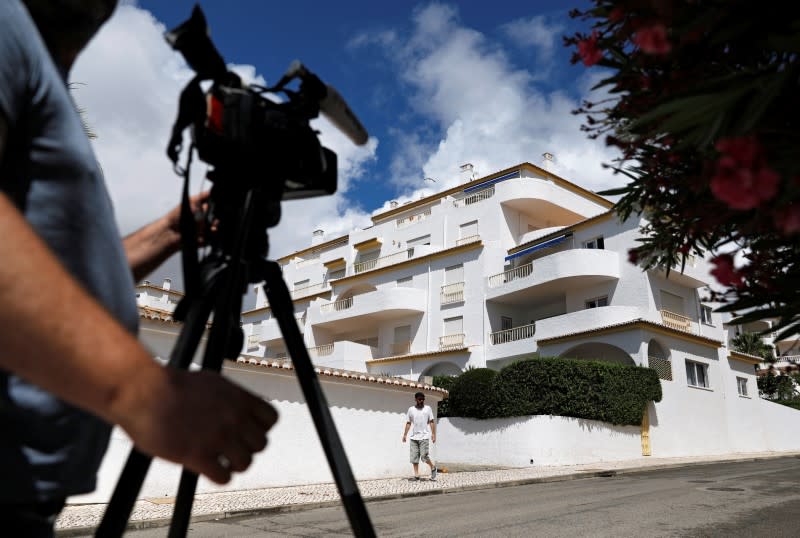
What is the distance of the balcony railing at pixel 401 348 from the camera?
33.9 m

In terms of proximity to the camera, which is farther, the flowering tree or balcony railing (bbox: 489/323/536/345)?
balcony railing (bbox: 489/323/536/345)

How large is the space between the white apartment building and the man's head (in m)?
22.8

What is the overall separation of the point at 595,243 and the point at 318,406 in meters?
28.8

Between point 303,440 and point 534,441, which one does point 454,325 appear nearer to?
point 534,441

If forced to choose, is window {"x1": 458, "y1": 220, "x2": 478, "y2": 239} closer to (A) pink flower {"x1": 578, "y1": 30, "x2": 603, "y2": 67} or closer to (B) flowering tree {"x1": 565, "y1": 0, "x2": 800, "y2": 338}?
(B) flowering tree {"x1": 565, "y1": 0, "x2": 800, "y2": 338}

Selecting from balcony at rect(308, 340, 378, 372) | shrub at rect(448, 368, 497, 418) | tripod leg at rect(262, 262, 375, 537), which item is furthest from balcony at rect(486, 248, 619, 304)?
tripod leg at rect(262, 262, 375, 537)

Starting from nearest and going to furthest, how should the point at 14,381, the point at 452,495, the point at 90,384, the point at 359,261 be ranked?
the point at 90,384, the point at 14,381, the point at 452,495, the point at 359,261

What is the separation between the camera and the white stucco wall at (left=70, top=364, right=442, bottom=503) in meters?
10.2

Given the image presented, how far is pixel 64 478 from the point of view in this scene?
0.96 m

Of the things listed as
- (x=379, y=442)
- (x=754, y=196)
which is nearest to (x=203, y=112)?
(x=754, y=196)

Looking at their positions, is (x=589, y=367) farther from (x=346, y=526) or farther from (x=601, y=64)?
(x=601, y=64)

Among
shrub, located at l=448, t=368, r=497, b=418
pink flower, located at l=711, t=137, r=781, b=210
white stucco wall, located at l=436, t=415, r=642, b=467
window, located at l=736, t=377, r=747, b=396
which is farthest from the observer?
window, located at l=736, t=377, r=747, b=396

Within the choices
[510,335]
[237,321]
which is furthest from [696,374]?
[237,321]

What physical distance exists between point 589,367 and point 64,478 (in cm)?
2193
